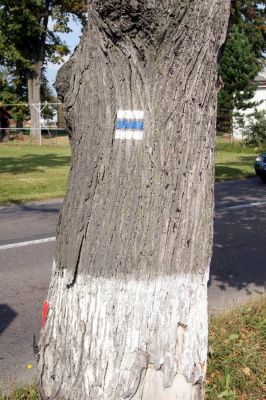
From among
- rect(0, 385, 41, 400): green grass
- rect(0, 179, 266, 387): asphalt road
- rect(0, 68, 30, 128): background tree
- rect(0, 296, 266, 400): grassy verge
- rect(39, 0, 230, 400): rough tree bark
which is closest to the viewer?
rect(39, 0, 230, 400): rough tree bark

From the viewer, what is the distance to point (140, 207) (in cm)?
252

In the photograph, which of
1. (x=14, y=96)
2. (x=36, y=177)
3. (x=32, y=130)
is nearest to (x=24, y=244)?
(x=36, y=177)

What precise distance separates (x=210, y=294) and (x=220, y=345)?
2.15 metres

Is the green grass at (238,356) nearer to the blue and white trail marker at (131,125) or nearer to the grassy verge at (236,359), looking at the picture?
the grassy verge at (236,359)

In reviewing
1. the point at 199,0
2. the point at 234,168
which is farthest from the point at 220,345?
the point at 234,168

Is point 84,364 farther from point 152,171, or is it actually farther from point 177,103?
point 177,103

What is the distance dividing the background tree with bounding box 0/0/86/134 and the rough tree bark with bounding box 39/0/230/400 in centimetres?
4778

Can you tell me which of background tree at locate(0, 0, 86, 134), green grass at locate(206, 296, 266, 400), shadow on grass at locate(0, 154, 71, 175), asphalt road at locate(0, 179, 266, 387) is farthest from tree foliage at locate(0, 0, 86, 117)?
green grass at locate(206, 296, 266, 400)

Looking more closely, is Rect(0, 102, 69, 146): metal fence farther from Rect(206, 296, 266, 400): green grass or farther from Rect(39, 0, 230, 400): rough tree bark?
Rect(39, 0, 230, 400): rough tree bark

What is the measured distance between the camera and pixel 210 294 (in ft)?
22.2

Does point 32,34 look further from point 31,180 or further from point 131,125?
point 131,125

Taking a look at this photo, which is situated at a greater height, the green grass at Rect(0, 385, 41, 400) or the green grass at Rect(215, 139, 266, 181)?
the green grass at Rect(0, 385, 41, 400)

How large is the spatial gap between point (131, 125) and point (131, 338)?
0.94 m

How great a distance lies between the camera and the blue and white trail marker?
8.30ft
